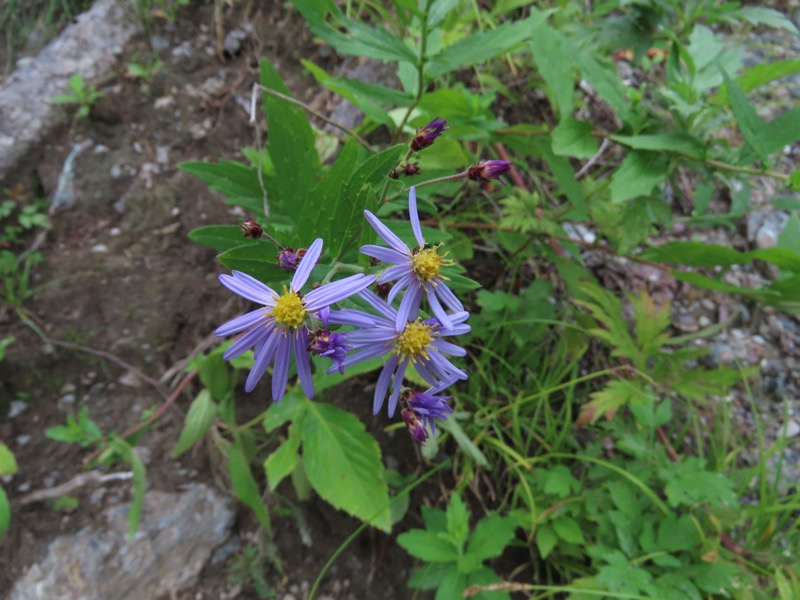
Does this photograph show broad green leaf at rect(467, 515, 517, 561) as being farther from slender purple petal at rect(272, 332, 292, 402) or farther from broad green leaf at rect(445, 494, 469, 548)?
slender purple petal at rect(272, 332, 292, 402)

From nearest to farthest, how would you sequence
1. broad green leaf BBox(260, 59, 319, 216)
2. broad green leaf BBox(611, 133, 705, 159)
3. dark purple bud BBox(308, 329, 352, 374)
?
1. dark purple bud BBox(308, 329, 352, 374)
2. broad green leaf BBox(260, 59, 319, 216)
3. broad green leaf BBox(611, 133, 705, 159)

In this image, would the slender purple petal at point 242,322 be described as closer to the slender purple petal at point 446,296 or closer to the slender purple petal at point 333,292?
the slender purple petal at point 333,292

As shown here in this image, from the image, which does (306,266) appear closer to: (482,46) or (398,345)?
(398,345)

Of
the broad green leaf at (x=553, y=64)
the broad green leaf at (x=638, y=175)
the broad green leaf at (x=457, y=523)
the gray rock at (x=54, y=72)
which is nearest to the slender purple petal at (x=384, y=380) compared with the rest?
the broad green leaf at (x=457, y=523)

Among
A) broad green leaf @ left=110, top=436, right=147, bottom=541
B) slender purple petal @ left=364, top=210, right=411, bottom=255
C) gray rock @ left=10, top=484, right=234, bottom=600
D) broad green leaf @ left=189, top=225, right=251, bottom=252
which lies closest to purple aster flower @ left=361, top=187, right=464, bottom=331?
slender purple petal @ left=364, top=210, right=411, bottom=255

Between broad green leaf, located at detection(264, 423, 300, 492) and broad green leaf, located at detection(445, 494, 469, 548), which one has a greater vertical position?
broad green leaf, located at detection(264, 423, 300, 492)

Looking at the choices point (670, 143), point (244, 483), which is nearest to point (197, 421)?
point (244, 483)
